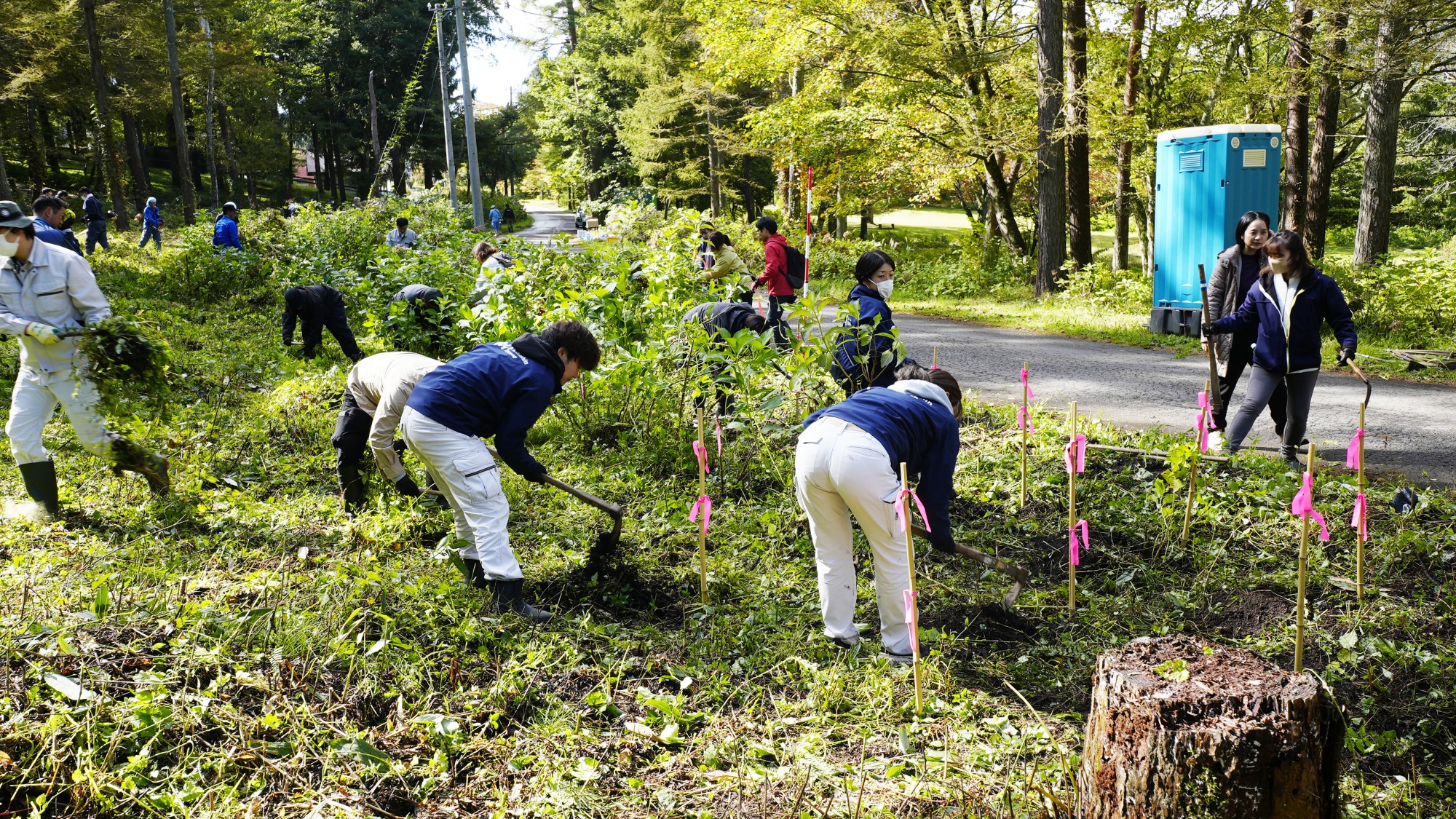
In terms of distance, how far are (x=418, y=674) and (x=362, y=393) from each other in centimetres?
265

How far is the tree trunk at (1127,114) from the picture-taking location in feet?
56.7

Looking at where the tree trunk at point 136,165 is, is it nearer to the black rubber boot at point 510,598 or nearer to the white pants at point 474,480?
the white pants at point 474,480

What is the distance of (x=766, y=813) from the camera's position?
2979 mm

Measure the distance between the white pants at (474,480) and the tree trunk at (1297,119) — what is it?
453 inches

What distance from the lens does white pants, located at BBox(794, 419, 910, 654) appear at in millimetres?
3812

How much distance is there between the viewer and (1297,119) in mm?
14062

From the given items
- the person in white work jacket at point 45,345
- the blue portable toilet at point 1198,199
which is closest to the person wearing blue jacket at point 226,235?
the person in white work jacket at point 45,345

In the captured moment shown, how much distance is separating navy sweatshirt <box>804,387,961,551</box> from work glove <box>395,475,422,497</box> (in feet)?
9.70

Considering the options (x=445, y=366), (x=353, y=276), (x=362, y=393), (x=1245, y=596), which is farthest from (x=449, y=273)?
(x=1245, y=596)

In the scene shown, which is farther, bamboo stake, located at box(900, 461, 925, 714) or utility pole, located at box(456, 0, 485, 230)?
utility pole, located at box(456, 0, 485, 230)

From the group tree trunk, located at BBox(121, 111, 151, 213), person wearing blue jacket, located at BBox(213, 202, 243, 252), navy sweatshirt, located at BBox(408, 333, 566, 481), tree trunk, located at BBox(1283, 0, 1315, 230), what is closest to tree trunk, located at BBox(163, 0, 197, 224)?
tree trunk, located at BBox(121, 111, 151, 213)

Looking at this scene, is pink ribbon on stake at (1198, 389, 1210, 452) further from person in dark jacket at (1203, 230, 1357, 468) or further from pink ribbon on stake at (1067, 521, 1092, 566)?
pink ribbon on stake at (1067, 521, 1092, 566)

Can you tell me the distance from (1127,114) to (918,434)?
50.9ft

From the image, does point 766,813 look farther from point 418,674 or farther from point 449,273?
point 449,273
